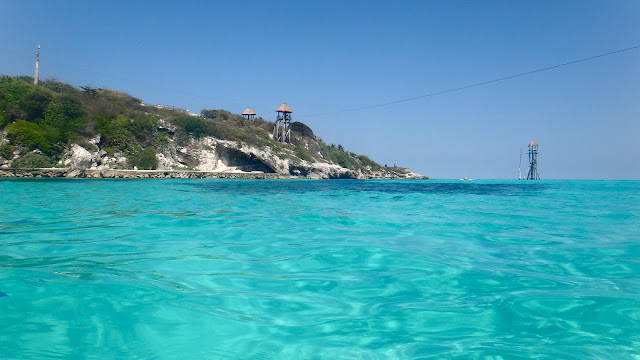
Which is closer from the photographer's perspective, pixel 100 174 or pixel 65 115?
pixel 100 174

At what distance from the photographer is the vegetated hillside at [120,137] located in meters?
28.5

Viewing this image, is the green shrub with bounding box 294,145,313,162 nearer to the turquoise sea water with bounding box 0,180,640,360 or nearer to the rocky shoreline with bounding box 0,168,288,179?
the rocky shoreline with bounding box 0,168,288,179

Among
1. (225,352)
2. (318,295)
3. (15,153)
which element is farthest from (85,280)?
(15,153)

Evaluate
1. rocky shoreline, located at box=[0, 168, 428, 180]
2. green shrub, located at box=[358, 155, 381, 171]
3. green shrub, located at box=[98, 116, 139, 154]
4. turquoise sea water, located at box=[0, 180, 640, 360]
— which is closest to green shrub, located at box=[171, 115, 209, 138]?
green shrub, located at box=[98, 116, 139, 154]

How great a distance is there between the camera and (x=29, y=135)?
27781mm

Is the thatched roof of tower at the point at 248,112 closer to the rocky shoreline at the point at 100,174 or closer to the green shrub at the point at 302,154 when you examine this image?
the green shrub at the point at 302,154

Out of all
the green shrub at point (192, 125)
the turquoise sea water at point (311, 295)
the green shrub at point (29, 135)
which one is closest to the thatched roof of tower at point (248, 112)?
the green shrub at point (192, 125)

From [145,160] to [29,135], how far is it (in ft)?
27.6

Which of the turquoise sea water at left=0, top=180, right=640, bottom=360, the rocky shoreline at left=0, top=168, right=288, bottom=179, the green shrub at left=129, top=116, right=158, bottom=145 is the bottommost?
the turquoise sea water at left=0, top=180, right=640, bottom=360

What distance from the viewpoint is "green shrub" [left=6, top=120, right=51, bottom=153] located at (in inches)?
1081

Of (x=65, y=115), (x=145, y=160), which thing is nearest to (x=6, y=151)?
(x=65, y=115)

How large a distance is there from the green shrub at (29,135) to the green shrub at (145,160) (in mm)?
6381

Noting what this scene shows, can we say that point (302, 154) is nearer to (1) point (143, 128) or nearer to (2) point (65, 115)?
(1) point (143, 128)

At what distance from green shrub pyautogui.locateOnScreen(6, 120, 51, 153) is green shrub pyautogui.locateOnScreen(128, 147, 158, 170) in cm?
638
